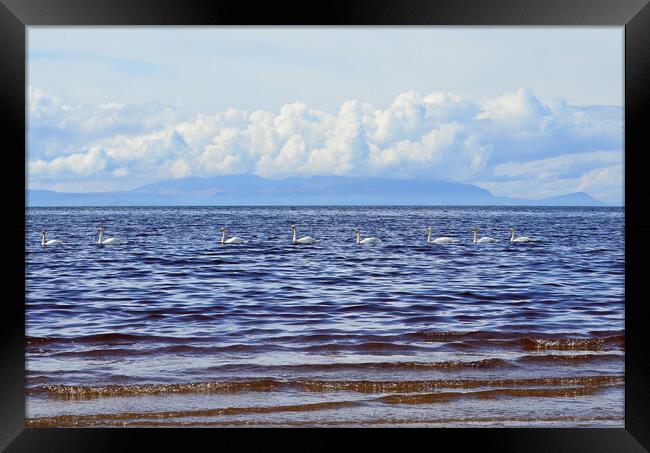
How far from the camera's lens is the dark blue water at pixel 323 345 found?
3.86 meters

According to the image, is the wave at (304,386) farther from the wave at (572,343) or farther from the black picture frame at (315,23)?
the black picture frame at (315,23)

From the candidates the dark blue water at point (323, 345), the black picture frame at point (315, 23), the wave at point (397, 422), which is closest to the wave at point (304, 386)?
the dark blue water at point (323, 345)

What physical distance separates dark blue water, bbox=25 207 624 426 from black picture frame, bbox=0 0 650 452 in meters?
0.92

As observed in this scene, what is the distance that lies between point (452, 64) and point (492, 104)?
169 inches

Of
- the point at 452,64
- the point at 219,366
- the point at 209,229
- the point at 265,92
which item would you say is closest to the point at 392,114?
the point at 452,64

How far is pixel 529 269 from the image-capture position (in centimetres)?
1458

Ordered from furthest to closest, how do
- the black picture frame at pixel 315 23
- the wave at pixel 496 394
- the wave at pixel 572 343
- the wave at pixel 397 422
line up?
the wave at pixel 572 343 → the wave at pixel 496 394 → the wave at pixel 397 422 → the black picture frame at pixel 315 23

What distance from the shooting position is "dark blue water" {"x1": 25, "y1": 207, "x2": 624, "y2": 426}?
12.7ft

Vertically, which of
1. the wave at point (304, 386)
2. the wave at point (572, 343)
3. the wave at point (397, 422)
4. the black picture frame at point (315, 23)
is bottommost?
the wave at point (397, 422)

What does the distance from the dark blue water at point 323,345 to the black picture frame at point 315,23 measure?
92cm

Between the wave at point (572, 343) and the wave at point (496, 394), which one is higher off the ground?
the wave at point (572, 343)

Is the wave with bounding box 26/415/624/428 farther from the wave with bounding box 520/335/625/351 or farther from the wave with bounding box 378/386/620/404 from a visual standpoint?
the wave with bounding box 520/335/625/351

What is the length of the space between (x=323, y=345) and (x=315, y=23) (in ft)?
11.9
